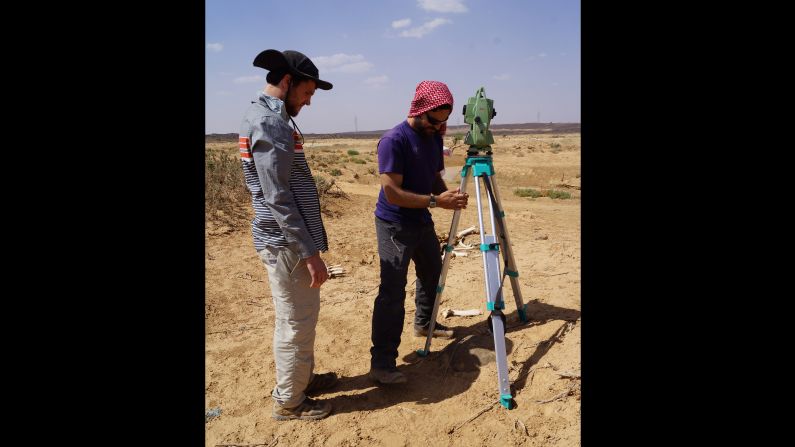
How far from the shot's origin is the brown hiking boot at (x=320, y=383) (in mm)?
3430

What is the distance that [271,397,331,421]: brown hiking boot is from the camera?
3061 millimetres

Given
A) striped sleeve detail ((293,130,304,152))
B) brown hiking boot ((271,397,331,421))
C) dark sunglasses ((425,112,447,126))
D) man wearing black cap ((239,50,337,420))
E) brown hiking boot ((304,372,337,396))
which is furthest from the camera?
brown hiking boot ((304,372,337,396))

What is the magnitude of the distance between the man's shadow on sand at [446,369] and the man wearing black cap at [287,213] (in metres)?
0.38

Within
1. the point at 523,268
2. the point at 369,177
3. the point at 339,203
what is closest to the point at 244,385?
the point at 523,268

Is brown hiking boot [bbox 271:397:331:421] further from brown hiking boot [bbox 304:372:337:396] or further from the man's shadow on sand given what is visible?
brown hiking boot [bbox 304:372:337:396]

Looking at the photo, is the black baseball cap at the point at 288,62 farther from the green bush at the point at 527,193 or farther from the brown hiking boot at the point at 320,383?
the green bush at the point at 527,193

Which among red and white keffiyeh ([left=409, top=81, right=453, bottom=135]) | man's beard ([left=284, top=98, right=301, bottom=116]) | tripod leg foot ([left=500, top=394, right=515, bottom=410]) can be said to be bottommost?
tripod leg foot ([left=500, top=394, right=515, bottom=410])

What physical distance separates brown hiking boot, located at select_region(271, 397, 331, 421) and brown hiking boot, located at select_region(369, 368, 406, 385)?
42 cm

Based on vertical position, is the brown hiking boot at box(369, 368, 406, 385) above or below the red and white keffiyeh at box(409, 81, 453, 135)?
below

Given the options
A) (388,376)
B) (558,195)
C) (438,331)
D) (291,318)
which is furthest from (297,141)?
(558,195)

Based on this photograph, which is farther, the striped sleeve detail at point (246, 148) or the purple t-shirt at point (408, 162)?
the purple t-shirt at point (408, 162)

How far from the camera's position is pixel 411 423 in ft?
9.89

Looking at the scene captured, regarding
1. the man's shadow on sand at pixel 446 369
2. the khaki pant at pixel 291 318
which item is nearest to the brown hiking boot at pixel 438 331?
the man's shadow on sand at pixel 446 369

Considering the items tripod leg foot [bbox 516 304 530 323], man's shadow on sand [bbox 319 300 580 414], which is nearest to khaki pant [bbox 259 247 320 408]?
man's shadow on sand [bbox 319 300 580 414]
